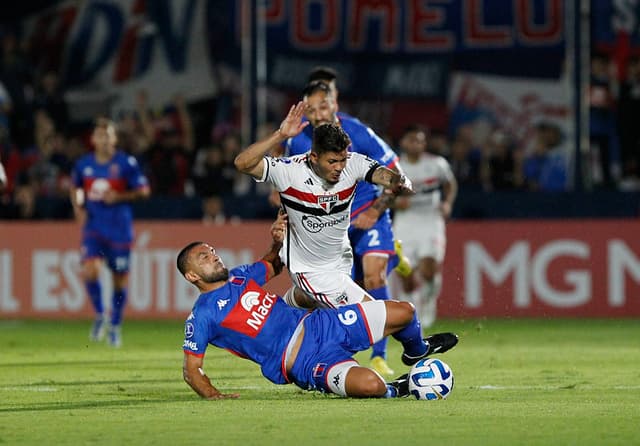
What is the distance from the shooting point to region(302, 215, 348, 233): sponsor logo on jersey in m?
9.44

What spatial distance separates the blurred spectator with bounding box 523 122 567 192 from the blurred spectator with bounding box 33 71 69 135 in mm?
6522

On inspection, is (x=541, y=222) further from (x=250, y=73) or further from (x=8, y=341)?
(x=8, y=341)

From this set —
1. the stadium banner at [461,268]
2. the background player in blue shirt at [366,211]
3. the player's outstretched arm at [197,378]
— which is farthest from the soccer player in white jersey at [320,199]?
the stadium banner at [461,268]

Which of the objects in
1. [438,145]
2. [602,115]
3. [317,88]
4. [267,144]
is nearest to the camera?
[267,144]

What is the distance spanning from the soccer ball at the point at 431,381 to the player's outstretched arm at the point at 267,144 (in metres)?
1.58

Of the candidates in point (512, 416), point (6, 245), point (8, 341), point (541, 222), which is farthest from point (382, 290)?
point (6, 245)

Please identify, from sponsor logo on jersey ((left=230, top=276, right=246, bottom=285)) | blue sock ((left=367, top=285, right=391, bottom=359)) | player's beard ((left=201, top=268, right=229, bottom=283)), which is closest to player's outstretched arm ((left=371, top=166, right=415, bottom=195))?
sponsor logo on jersey ((left=230, top=276, right=246, bottom=285))

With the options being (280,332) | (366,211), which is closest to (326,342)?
(280,332)

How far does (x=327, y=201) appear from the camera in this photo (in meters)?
9.30

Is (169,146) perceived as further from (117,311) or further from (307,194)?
(307,194)

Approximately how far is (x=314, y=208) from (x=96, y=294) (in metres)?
6.41

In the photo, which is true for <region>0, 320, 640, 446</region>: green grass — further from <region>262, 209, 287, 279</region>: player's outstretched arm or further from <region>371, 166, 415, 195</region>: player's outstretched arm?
<region>371, 166, 415, 195</region>: player's outstretched arm

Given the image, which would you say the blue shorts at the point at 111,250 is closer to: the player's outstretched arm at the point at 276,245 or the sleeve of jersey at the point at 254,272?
the player's outstretched arm at the point at 276,245

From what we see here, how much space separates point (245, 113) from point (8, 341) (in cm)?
553
